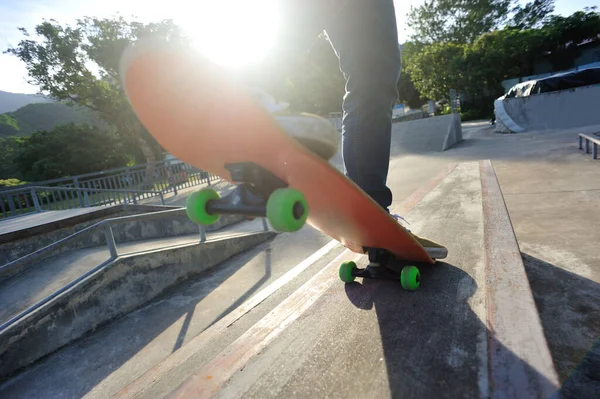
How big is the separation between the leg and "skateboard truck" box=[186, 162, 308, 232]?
425mm

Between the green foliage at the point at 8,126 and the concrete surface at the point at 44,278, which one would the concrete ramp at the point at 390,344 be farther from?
the green foliage at the point at 8,126

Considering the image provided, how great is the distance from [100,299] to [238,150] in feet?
8.70

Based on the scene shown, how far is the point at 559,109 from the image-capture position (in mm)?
10477

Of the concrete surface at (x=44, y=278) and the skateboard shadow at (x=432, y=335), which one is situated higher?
the skateboard shadow at (x=432, y=335)

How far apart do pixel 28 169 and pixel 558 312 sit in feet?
79.2

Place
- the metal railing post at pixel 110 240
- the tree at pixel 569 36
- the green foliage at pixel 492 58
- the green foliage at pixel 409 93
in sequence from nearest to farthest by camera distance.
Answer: the metal railing post at pixel 110 240
the green foliage at pixel 492 58
the tree at pixel 569 36
the green foliage at pixel 409 93

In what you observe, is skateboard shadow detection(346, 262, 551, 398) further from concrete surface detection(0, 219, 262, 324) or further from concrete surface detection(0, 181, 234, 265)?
concrete surface detection(0, 181, 234, 265)

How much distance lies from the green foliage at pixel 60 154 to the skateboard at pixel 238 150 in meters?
21.3

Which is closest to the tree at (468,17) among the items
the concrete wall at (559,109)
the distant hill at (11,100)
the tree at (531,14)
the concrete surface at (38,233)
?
the tree at (531,14)

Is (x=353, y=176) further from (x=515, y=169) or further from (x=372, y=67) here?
(x=515, y=169)

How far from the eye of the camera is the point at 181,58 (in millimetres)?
819

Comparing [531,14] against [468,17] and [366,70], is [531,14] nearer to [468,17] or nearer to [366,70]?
[468,17]

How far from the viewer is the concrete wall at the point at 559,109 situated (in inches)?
392

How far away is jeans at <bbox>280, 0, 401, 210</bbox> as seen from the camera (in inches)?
47.8
